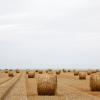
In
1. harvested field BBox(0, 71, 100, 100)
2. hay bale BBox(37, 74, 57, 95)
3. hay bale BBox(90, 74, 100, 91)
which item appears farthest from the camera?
hay bale BBox(90, 74, 100, 91)

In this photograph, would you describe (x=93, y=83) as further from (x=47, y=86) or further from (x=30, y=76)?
(x=30, y=76)

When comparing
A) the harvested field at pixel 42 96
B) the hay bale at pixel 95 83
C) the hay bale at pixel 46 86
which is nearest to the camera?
the harvested field at pixel 42 96

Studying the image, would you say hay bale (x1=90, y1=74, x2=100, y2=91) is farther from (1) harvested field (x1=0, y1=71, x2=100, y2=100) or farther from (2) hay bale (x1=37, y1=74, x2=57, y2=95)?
(2) hay bale (x1=37, y1=74, x2=57, y2=95)

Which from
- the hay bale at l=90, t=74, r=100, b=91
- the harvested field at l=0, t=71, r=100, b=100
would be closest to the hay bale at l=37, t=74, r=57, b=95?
the harvested field at l=0, t=71, r=100, b=100

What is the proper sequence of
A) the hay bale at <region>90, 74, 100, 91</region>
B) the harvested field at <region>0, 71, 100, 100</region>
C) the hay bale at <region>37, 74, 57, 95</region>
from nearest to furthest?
the harvested field at <region>0, 71, 100, 100</region>, the hay bale at <region>37, 74, 57, 95</region>, the hay bale at <region>90, 74, 100, 91</region>

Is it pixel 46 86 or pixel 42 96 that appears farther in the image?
pixel 46 86

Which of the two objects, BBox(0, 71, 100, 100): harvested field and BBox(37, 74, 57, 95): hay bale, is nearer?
BBox(0, 71, 100, 100): harvested field

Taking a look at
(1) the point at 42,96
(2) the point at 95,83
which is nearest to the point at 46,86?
(1) the point at 42,96

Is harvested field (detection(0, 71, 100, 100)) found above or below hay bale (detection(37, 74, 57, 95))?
below

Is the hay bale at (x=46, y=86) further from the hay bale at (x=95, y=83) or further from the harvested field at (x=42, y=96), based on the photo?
the hay bale at (x=95, y=83)

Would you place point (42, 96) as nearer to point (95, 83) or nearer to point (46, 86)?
point (46, 86)

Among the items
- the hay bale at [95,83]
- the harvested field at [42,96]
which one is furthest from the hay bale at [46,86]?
the hay bale at [95,83]

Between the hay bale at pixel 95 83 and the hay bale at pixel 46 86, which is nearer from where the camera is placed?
the hay bale at pixel 46 86

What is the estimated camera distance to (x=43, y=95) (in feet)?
62.6
